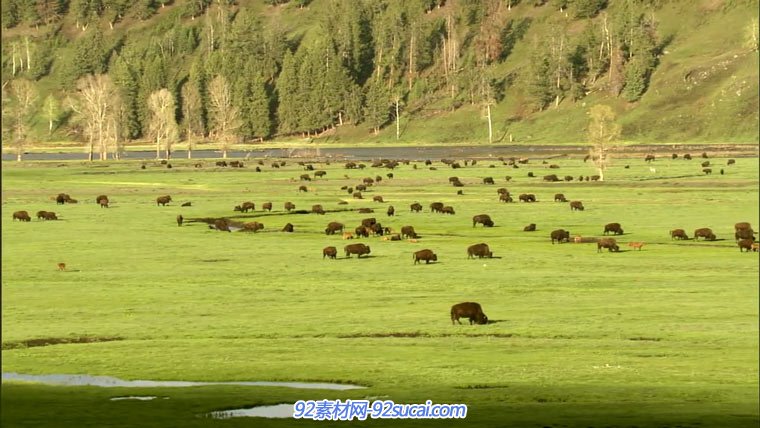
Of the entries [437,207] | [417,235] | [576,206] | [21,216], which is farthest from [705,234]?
[21,216]

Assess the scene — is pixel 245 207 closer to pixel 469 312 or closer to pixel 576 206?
pixel 576 206

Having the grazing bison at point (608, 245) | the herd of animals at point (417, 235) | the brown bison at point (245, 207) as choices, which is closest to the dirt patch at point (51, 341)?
the herd of animals at point (417, 235)

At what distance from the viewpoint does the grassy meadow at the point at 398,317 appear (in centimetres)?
2558

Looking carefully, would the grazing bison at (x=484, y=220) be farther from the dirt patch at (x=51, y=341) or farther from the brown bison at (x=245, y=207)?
the dirt patch at (x=51, y=341)

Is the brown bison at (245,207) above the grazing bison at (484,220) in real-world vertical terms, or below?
above

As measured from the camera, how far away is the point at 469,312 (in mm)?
35594

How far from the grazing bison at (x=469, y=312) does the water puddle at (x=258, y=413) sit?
37.0ft

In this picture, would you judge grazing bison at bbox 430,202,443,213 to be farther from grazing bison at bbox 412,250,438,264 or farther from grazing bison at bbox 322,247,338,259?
grazing bison at bbox 412,250,438,264

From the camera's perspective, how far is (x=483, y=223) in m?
69.2

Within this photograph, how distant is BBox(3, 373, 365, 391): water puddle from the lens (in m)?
27.8

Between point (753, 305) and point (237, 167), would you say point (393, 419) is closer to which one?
point (753, 305)

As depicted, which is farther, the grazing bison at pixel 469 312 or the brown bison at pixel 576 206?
the brown bison at pixel 576 206

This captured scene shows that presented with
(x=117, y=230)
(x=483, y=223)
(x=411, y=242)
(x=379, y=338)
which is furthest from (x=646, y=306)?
(x=117, y=230)

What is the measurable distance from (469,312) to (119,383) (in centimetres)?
1136
